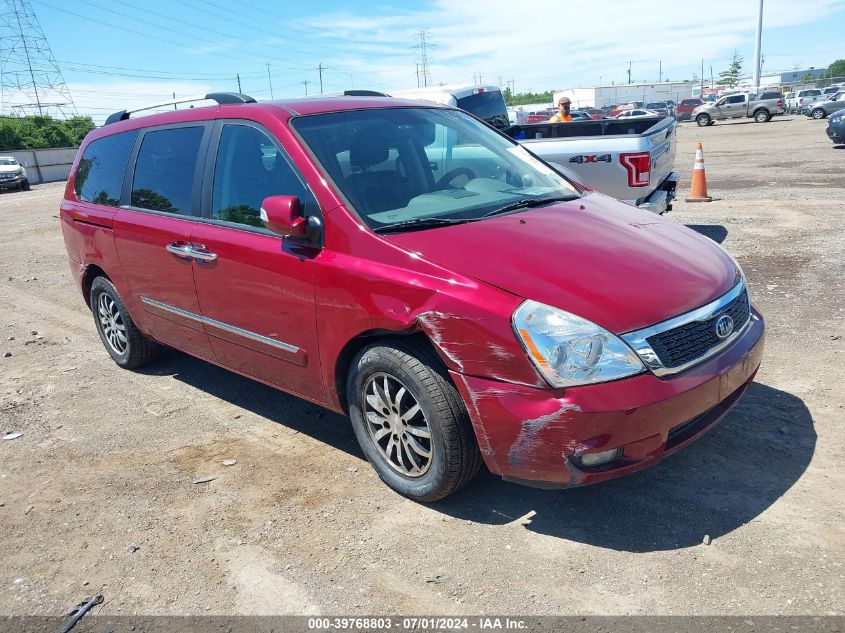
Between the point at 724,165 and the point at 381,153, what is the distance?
16.0 meters

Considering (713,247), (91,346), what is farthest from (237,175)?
(91,346)

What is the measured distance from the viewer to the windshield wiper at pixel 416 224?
3.39 meters

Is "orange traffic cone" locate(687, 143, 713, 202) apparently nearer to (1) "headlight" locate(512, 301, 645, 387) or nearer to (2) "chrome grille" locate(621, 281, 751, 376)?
(2) "chrome grille" locate(621, 281, 751, 376)

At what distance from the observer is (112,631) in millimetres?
2758

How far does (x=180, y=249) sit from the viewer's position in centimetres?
430

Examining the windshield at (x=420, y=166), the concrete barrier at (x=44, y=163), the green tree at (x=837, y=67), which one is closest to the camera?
the windshield at (x=420, y=166)

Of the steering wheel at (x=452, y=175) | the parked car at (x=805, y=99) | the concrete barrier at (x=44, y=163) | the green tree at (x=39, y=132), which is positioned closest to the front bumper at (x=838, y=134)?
the steering wheel at (x=452, y=175)

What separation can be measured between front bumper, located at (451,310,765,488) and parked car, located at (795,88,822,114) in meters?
48.9

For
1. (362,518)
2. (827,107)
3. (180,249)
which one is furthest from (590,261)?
(827,107)

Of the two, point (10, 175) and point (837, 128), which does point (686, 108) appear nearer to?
point (837, 128)

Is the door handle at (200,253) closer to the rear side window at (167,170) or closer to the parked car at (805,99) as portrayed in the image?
the rear side window at (167,170)

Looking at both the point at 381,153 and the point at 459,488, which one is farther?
the point at 381,153

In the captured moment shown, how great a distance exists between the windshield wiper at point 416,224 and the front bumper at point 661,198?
4016mm

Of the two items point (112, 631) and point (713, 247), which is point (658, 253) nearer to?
point (713, 247)
